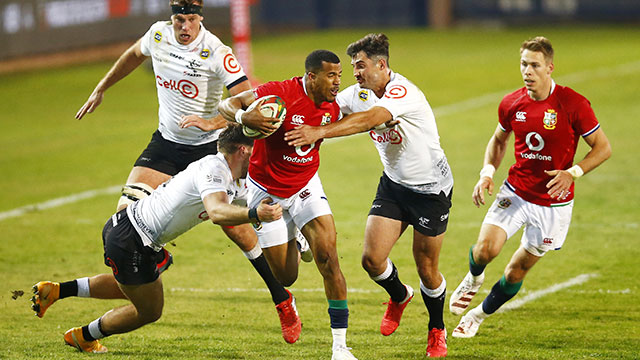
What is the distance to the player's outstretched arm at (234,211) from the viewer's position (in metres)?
6.61

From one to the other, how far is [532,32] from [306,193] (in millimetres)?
32396

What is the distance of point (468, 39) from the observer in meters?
37.3

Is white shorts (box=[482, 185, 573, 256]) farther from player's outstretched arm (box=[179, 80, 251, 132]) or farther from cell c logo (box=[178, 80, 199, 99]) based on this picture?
cell c logo (box=[178, 80, 199, 99])

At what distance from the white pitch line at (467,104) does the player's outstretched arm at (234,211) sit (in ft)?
23.9

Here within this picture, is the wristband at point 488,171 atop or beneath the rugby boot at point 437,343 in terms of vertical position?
atop

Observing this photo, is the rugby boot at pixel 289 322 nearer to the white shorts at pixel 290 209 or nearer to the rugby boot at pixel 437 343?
the white shorts at pixel 290 209

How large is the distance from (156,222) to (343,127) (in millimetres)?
1617

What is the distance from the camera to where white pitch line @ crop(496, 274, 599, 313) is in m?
9.40

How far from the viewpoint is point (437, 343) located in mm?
7902

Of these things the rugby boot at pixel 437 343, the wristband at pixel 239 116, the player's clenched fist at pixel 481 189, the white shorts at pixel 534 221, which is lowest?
the rugby boot at pixel 437 343

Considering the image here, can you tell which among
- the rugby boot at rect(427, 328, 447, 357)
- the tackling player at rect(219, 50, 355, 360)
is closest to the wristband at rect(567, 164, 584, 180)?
the rugby boot at rect(427, 328, 447, 357)

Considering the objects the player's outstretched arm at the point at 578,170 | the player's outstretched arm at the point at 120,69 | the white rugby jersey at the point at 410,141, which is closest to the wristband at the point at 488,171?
the white rugby jersey at the point at 410,141

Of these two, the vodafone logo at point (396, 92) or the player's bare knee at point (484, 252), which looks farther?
the player's bare knee at point (484, 252)

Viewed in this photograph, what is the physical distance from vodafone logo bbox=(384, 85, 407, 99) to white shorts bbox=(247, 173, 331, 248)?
960 mm
